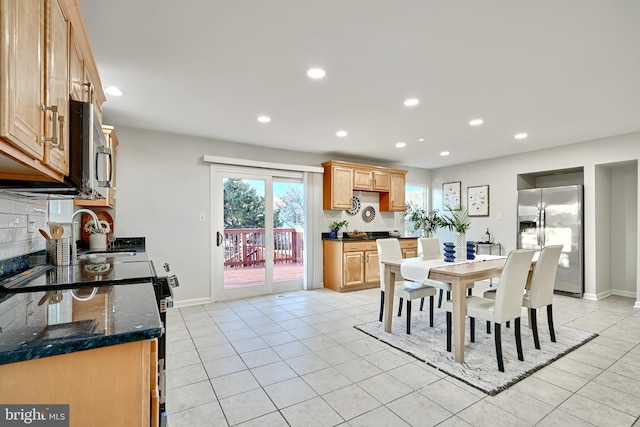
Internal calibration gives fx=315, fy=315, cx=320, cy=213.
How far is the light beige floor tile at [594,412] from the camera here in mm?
1880

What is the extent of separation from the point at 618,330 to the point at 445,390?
2.61 meters

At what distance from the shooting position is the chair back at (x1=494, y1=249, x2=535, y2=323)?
8.27 feet

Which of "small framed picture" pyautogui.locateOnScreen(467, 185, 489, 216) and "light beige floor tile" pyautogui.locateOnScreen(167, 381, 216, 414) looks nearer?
A: "light beige floor tile" pyautogui.locateOnScreen(167, 381, 216, 414)

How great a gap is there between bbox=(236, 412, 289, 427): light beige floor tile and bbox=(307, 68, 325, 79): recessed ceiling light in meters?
2.48

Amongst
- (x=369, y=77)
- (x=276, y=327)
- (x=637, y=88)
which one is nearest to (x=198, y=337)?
(x=276, y=327)

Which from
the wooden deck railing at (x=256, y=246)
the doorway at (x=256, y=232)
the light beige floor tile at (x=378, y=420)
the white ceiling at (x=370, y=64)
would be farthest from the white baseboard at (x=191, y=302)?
the light beige floor tile at (x=378, y=420)

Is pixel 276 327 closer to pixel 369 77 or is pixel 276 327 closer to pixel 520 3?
pixel 369 77

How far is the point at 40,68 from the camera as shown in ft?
3.57

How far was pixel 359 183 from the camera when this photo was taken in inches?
225

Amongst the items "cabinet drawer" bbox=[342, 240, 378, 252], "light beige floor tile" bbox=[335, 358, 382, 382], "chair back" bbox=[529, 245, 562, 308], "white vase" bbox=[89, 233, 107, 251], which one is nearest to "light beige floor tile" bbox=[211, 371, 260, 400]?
"light beige floor tile" bbox=[335, 358, 382, 382]

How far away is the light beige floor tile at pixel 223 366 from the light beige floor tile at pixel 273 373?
0.50 ft

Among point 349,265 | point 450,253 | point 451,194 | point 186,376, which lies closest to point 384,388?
point 186,376

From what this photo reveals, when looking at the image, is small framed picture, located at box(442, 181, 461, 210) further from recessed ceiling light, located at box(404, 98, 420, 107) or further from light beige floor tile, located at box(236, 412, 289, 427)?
light beige floor tile, located at box(236, 412, 289, 427)

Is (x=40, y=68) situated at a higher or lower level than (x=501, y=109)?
lower
